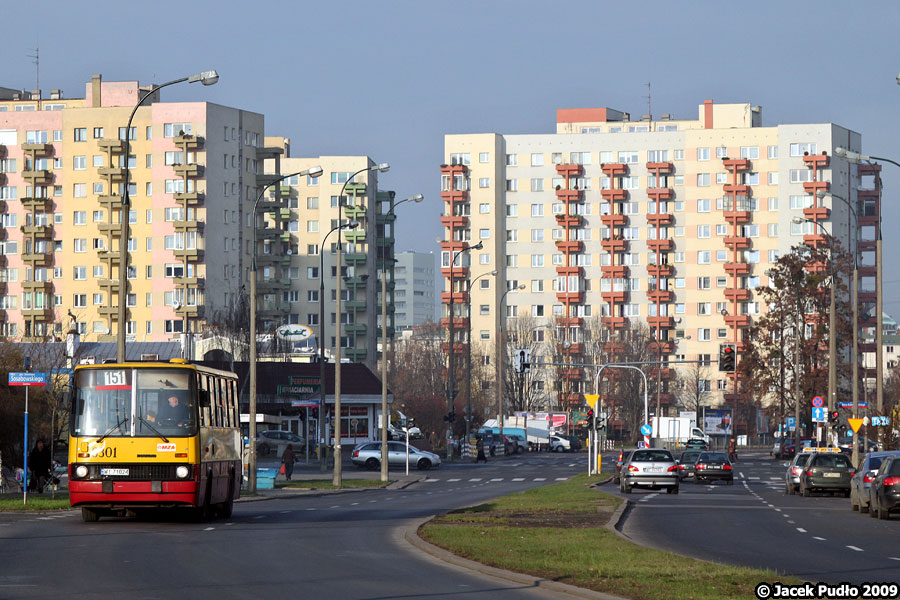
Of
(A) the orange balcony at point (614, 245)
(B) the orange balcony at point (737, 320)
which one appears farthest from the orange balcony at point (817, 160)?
(A) the orange balcony at point (614, 245)

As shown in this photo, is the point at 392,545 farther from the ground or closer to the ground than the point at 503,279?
closer to the ground

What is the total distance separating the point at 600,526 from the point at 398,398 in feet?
411

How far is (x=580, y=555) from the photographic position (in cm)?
1838

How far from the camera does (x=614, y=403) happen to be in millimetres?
134125

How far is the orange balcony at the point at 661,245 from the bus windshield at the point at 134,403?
12726 centimetres

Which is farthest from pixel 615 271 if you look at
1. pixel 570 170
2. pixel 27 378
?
pixel 27 378

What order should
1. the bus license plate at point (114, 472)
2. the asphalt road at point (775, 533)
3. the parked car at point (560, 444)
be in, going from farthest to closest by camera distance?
the parked car at point (560, 444), the bus license plate at point (114, 472), the asphalt road at point (775, 533)

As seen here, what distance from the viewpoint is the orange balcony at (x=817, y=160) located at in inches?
5620

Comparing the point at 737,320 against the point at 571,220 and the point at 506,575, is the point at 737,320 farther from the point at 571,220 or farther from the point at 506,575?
the point at 506,575

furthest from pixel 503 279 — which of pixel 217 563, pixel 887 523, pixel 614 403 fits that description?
pixel 217 563

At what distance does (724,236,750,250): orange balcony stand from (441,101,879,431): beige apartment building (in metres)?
0.10

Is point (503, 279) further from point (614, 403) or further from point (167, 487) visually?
point (167, 487)

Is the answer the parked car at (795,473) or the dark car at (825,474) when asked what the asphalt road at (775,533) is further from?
the parked car at (795,473)

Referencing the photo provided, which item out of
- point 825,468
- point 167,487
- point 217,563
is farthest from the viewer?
A: point 825,468
